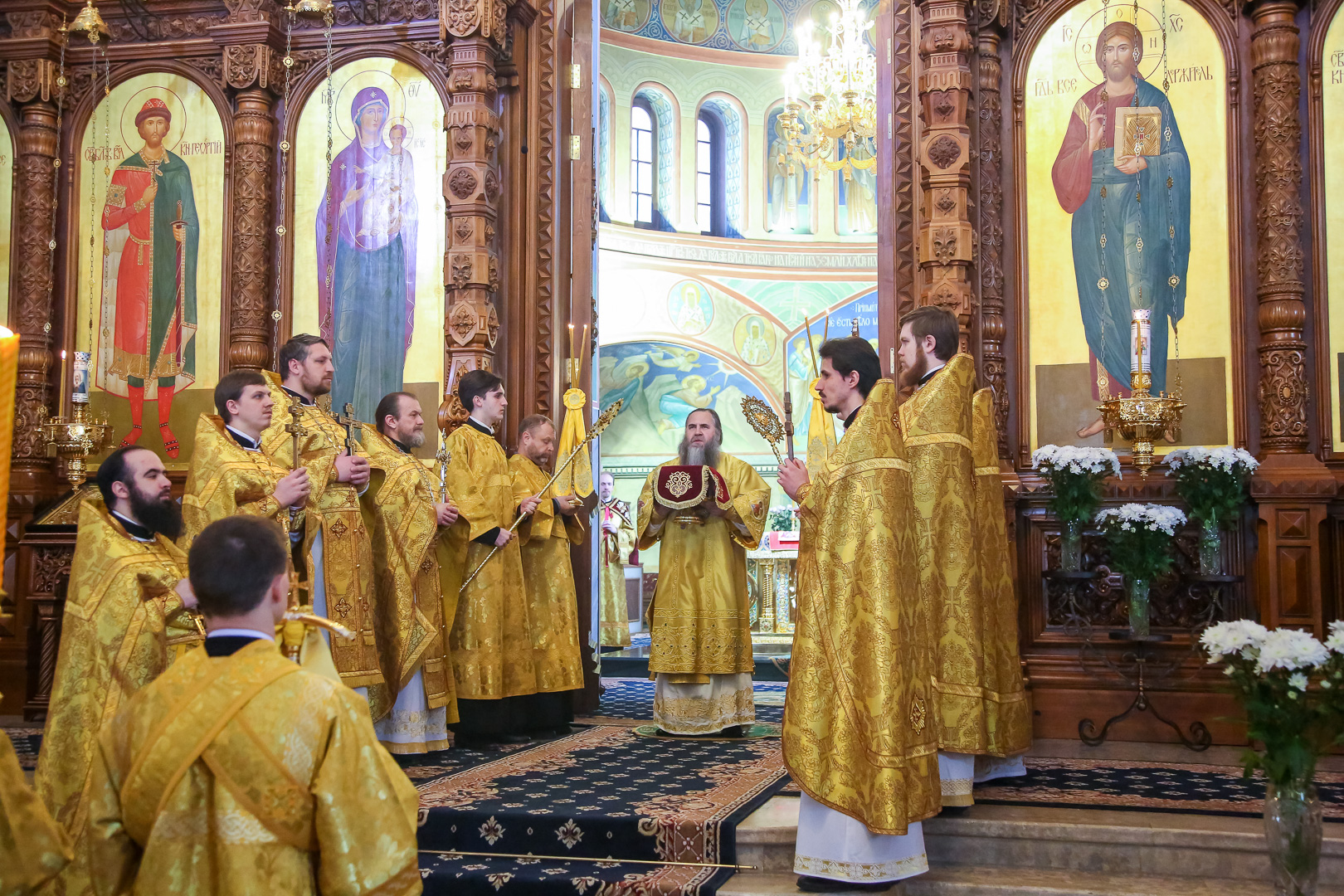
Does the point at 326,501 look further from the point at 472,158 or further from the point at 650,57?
the point at 650,57

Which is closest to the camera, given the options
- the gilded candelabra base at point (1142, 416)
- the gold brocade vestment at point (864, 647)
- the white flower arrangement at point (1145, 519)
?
the gold brocade vestment at point (864, 647)

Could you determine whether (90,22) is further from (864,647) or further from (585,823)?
(864,647)

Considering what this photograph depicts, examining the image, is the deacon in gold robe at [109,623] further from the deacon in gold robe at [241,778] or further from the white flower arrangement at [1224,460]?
the white flower arrangement at [1224,460]

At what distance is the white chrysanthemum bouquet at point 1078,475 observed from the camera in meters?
6.91

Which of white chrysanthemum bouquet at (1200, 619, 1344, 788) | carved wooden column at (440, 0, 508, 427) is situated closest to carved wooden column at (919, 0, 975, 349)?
carved wooden column at (440, 0, 508, 427)

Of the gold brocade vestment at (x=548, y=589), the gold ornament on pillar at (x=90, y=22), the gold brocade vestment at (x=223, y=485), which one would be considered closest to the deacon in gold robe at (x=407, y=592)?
the gold brocade vestment at (x=548, y=589)

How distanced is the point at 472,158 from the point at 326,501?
319 cm

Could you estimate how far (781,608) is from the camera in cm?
1402

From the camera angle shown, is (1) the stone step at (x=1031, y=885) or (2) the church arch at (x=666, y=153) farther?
(2) the church arch at (x=666, y=153)

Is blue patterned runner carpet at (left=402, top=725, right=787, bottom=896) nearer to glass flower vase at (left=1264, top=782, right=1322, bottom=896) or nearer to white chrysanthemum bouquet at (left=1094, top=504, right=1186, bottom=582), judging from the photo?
glass flower vase at (left=1264, top=782, right=1322, bottom=896)

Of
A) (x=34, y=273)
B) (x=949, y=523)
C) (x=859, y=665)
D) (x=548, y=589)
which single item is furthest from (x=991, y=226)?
(x=34, y=273)

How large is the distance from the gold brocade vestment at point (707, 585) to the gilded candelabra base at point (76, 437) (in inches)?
161

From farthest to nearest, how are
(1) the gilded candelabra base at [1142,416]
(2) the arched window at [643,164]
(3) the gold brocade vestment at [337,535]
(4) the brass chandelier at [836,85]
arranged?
(2) the arched window at [643,164], (4) the brass chandelier at [836,85], (1) the gilded candelabra base at [1142,416], (3) the gold brocade vestment at [337,535]

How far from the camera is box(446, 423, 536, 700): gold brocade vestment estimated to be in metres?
7.07
